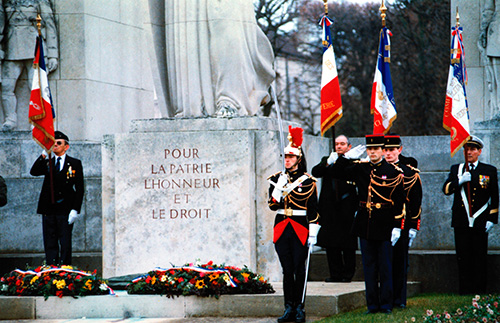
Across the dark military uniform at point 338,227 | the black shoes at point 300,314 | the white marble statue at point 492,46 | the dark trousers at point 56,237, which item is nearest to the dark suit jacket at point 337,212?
the dark military uniform at point 338,227

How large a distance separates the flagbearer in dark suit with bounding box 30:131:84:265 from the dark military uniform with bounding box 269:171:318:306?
329 centimetres

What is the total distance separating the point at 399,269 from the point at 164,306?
2.39 m

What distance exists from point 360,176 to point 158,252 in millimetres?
2856

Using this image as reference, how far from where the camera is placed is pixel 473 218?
39.6 ft

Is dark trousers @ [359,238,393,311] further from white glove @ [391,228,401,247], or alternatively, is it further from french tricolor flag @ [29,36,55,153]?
french tricolor flag @ [29,36,55,153]

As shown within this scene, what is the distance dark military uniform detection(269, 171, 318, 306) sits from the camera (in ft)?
32.8

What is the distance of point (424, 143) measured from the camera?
14.5 m

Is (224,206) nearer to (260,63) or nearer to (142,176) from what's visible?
(142,176)

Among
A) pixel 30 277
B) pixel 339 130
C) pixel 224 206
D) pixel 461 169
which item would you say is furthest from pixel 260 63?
pixel 339 130

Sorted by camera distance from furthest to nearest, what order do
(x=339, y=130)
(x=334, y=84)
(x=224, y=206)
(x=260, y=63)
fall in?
(x=339, y=130), (x=260, y=63), (x=224, y=206), (x=334, y=84)

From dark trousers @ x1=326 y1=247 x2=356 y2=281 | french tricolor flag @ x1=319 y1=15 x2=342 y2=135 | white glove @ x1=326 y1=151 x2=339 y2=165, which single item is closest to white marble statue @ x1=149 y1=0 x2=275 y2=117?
dark trousers @ x1=326 y1=247 x2=356 y2=281

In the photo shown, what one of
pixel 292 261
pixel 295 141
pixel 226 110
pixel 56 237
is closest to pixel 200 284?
pixel 292 261

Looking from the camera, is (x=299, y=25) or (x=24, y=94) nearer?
(x=24, y=94)

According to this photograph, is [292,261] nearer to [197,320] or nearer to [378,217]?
[378,217]
